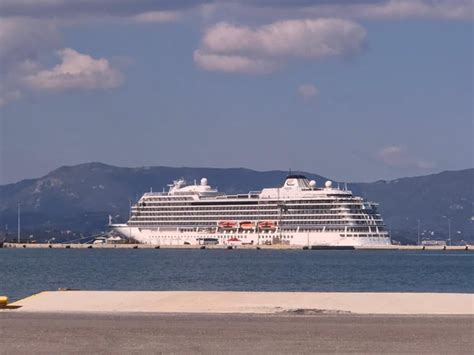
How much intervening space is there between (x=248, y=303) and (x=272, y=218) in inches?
5455

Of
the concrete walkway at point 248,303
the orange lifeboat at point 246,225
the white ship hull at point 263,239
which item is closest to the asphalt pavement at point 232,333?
the concrete walkway at point 248,303

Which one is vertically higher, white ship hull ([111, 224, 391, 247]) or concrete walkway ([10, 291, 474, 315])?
white ship hull ([111, 224, 391, 247])

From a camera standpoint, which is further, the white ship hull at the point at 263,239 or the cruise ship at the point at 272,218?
the cruise ship at the point at 272,218

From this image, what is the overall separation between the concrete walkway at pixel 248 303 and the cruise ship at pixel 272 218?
131037mm

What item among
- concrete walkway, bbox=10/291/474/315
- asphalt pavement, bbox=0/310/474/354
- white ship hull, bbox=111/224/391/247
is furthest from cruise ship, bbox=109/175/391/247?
asphalt pavement, bbox=0/310/474/354

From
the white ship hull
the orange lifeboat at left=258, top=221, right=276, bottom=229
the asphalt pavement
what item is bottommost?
the asphalt pavement

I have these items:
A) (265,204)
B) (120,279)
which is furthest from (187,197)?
(120,279)

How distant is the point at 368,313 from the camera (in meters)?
29.9

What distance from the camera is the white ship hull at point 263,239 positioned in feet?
546

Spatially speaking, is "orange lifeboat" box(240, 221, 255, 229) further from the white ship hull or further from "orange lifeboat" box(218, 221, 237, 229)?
"orange lifeboat" box(218, 221, 237, 229)

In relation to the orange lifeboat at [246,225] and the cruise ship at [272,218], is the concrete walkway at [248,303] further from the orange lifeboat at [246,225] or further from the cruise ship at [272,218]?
the orange lifeboat at [246,225]

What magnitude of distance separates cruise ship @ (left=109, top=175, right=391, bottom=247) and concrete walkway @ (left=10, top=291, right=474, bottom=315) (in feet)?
430

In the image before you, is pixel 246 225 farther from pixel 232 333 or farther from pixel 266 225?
pixel 232 333

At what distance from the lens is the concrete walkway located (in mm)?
30531
